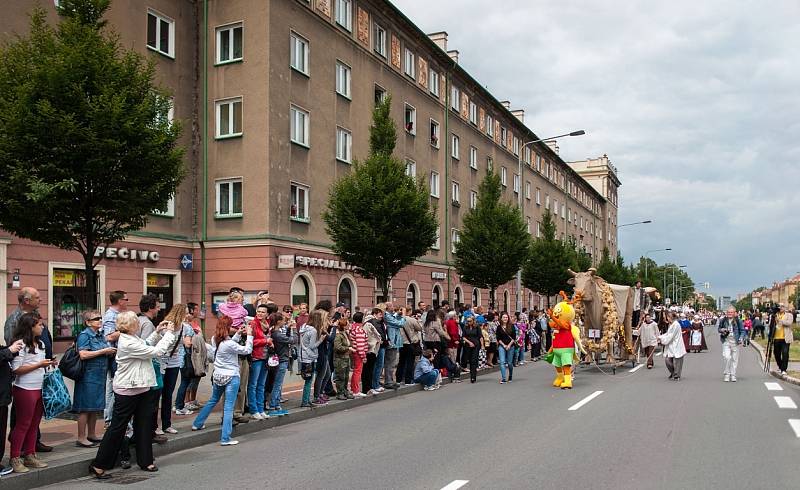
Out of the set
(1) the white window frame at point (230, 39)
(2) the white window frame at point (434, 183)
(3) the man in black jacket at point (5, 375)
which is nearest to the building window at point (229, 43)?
(1) the white window frame at point (230, 39)

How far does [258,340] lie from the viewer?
11.3m

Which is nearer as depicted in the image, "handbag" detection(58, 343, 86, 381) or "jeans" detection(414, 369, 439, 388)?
"handbag" detection(58, 343, 86, 381)

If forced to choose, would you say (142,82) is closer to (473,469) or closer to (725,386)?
(473,469)

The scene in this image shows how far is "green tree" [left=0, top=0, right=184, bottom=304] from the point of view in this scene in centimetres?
1028

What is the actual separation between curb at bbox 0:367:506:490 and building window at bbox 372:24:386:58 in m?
21.3

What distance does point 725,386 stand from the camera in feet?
56.4

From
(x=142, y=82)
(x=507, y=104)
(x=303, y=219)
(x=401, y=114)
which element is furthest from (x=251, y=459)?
(x=507, y=104)

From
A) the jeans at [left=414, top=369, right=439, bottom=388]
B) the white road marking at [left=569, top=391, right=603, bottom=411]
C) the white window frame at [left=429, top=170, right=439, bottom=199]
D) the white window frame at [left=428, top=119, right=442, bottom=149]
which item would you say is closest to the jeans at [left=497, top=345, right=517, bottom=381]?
the jeans at [left=414, top=369, right=439, bottom=388]

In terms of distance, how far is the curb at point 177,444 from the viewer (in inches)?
308

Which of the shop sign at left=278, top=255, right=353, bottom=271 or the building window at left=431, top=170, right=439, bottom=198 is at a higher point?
the building window at left=431, top=170, right=439, bottom=198

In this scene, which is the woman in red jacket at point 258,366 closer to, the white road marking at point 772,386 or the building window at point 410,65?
the white road marking at point 772,386

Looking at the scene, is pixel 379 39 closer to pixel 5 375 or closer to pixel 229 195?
pixel 229 195

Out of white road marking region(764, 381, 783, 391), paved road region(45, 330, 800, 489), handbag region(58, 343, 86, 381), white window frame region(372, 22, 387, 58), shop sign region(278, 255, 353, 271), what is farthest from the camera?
white window frame region(372, 22, 387, 58)

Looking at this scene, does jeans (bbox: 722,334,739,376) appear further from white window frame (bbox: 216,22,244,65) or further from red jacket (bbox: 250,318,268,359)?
white window frame (bbox: 216,22,244,65)
